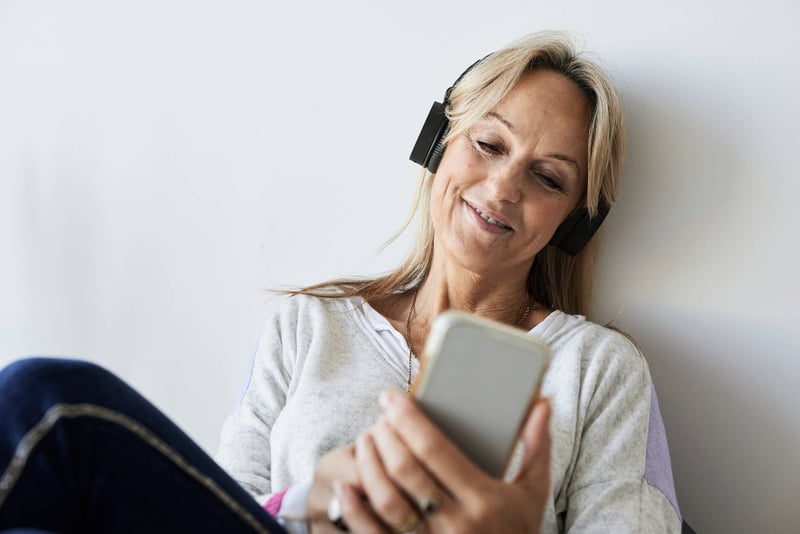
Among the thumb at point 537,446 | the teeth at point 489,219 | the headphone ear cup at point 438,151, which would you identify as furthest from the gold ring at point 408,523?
the headphone ear cup at point 438,151

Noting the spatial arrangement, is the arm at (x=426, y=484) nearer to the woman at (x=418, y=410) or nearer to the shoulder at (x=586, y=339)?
the woman at (x=418, y=410)

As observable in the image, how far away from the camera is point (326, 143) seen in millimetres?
1585

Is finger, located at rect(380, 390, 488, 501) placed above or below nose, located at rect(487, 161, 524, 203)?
below

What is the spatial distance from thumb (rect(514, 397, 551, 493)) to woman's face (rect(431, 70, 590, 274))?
0.50 meters

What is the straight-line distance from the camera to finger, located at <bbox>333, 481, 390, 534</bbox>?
2.68ft

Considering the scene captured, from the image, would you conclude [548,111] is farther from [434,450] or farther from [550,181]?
[434,450]

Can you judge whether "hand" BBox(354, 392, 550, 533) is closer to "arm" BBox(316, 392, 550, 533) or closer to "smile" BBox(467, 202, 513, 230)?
"arm" BBox(316, 392, 550, 533)

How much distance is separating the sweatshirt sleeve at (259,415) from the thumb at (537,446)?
51cm

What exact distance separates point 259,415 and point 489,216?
1.55 feet

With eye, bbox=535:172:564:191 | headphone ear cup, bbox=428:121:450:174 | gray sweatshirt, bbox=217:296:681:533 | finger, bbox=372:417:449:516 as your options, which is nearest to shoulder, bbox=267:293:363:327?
gray sweatshirt, bbox=217:296:681:533

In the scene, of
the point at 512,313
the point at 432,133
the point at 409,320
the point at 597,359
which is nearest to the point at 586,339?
the point at 597,359

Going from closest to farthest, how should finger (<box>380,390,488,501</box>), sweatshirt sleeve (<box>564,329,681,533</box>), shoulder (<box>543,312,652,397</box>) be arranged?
finger (<box>380,390,488,501</box>)
sweatshirt sleeve (<box>564,329,681,533</box>)
shoulder (<box>543,312,652,397</box>)

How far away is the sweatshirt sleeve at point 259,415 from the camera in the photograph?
1.25 meters

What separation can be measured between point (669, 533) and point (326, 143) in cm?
89
